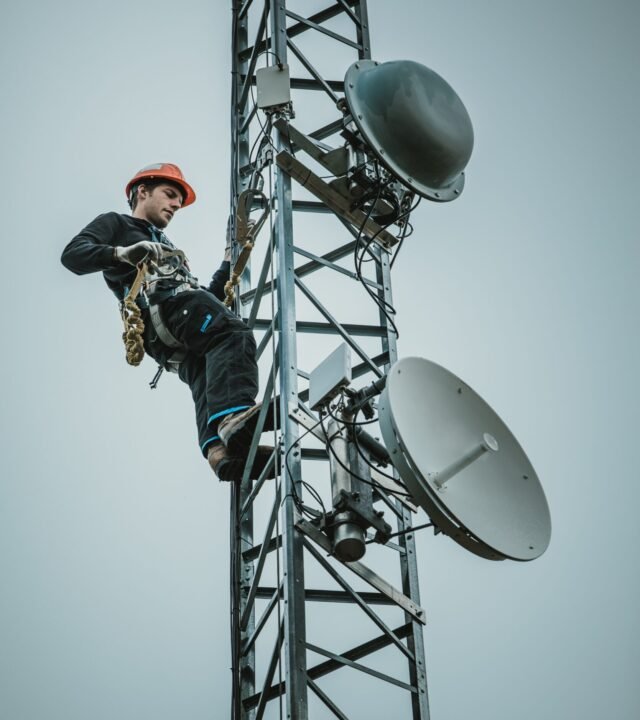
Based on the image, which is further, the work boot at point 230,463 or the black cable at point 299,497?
the work boot at point 230,463

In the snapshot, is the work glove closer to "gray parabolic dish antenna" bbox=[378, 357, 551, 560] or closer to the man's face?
the man's face

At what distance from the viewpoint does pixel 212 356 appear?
6684 millimetres

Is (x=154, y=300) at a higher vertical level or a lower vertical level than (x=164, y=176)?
lower

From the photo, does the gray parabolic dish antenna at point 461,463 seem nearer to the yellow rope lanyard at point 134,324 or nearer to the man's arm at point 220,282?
the yellow rope lanyard at point 134,324

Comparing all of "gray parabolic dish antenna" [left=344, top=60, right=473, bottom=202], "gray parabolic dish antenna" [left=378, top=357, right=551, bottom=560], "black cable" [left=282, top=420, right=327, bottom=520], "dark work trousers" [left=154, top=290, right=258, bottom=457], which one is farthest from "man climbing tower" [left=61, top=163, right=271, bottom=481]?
"gray parabolic dish antenna" [left=344, top=60, right=473, bottom=202]

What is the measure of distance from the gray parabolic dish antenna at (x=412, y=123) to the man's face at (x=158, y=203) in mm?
1903

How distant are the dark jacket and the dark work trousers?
1.50 ft

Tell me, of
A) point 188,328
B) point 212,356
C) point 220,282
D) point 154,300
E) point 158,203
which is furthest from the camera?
point 220,282

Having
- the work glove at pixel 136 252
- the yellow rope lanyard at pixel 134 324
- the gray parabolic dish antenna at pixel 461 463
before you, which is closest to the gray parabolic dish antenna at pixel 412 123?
the gray parabolic dish antenna at pixel 461 463

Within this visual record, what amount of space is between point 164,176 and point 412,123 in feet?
7.54

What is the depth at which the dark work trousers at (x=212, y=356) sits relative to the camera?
6.46 metres

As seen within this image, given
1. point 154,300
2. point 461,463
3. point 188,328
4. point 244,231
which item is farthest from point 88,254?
point 461,463

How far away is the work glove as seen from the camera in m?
6.89

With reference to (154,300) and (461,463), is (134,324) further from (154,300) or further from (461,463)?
(461,463)
